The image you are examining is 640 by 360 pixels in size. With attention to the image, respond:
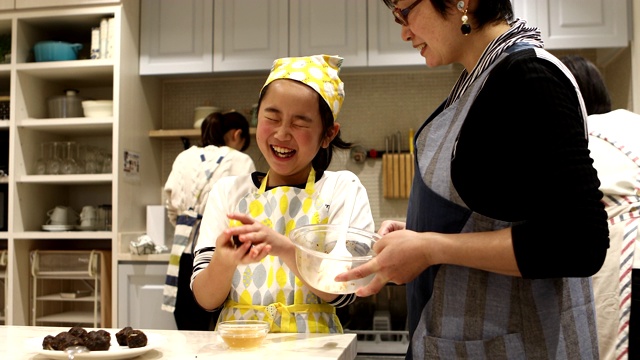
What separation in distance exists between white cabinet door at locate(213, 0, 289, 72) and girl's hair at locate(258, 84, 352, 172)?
2.01 metres

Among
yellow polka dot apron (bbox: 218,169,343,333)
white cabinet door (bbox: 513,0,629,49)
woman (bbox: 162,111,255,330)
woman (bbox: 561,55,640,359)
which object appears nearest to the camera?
yellow polka dot apron (bbox: 218,169,343,333)

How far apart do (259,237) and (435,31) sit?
18.3 inches

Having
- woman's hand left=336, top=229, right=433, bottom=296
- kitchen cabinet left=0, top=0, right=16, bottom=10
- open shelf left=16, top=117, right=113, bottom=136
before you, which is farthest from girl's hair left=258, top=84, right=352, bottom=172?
kitchen cabinet left=0, top=0, right=16, bottom=10

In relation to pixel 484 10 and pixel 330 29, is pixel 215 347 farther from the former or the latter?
pixel 330 29

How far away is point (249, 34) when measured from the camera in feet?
11.3

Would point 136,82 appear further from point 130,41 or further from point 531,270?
point 531,270

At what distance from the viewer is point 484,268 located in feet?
2.73

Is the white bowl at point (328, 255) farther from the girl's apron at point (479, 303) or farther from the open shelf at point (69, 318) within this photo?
the open shelf at point (69, 318)

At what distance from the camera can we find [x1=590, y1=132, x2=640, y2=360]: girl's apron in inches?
61.7

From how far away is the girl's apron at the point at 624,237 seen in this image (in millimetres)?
1566

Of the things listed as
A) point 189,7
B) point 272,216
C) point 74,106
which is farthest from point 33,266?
point 272,216

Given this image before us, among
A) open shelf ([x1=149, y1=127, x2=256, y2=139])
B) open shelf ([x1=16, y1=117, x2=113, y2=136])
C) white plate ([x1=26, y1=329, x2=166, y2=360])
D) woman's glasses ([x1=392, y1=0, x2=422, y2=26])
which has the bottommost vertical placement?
white plate ([x1=26, y1=329, x2=166, y2=360])

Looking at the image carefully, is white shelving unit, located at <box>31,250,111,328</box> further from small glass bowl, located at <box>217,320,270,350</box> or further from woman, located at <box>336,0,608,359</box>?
woman, located at <box>336,0,608,359</box>

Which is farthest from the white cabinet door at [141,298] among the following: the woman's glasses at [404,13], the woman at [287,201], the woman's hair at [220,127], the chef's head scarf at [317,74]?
the woman's glasses at [404,13]
